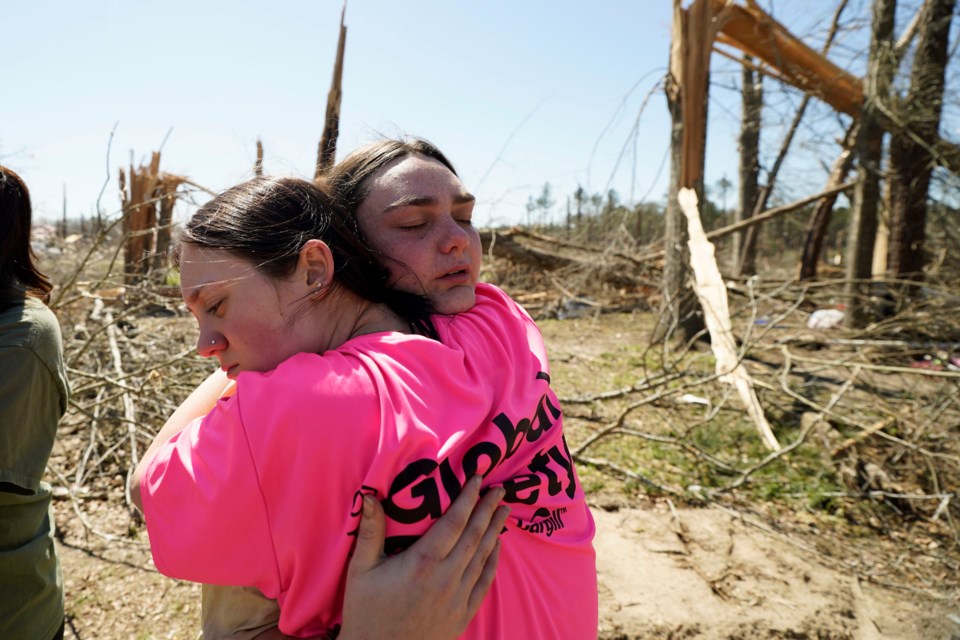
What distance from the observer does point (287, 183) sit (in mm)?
1121

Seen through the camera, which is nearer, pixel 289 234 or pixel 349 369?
pixel 349 369

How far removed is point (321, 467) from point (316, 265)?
0.38 m

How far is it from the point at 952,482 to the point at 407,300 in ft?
16.2

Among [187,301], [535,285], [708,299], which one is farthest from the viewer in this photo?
→ [535,285]

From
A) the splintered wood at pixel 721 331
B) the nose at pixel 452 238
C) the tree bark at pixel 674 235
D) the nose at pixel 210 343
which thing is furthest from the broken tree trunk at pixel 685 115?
the nose at pixel 210 343

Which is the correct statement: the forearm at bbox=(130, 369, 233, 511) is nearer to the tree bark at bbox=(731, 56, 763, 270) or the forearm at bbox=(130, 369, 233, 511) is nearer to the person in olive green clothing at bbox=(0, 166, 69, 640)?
the person in olive green clothing at bbox=(0, 166, 69, 640)

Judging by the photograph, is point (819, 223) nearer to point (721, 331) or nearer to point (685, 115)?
point (685, 115)

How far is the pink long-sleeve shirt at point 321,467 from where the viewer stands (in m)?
0.83

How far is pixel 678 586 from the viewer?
10.2ft

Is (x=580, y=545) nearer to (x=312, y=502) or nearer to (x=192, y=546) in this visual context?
(x=312, y=502)

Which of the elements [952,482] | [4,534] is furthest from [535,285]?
[4,534]

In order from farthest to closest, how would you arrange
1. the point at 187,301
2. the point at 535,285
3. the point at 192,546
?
the point at 535,285
the point at 187,301
the point at 192,546

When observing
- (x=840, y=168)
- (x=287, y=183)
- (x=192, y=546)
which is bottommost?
(x=192, y=546)

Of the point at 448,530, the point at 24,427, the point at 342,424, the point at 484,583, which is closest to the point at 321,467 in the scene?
the point at 342,424
